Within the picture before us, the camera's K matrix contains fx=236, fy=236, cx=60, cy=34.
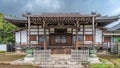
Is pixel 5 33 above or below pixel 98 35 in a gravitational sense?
above

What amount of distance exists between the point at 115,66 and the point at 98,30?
12484 millimetres

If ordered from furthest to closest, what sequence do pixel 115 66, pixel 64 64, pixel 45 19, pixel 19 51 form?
1. pixel 19 51
2. pixel 45 19
3. pixel 64 64
4. pixel 115 66

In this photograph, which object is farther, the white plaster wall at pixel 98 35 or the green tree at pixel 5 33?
the green tree at pixel 5 33

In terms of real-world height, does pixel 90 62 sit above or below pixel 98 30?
below

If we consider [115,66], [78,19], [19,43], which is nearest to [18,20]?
[19,43]

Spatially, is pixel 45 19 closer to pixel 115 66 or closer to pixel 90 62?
pixel 90 62

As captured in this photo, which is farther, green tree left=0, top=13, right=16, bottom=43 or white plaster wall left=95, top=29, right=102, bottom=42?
green tree left=0, top=13, right=16, bottom=43

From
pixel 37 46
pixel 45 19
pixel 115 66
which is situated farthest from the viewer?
pixel 37 46

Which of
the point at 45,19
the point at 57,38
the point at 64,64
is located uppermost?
the point at 45,19

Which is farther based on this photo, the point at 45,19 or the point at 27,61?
the point at 45,19

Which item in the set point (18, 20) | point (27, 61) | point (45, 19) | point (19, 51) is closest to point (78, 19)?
point (45, 19)

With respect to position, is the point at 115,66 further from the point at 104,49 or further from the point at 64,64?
the point at 104,49

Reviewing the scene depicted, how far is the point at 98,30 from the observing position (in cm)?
2695

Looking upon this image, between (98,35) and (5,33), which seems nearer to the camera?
(98,35)
